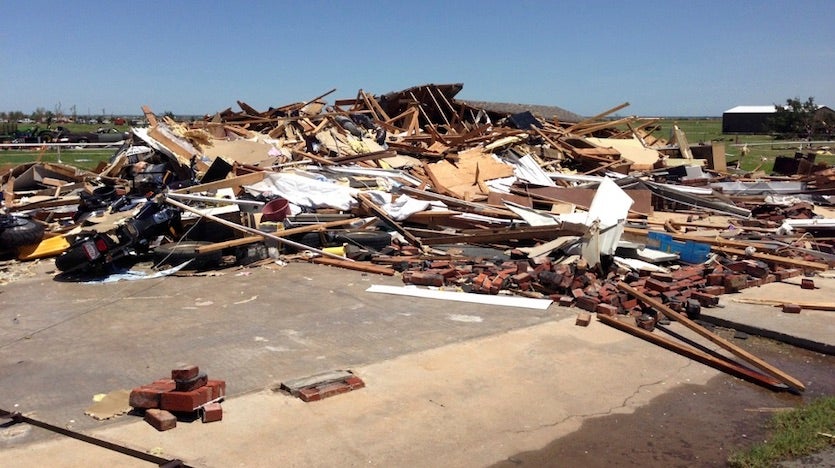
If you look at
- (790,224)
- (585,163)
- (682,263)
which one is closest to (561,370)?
(682,263)

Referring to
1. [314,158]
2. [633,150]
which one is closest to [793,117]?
[633,150]

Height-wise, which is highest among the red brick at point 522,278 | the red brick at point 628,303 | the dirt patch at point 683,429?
the red brick at point 522,278

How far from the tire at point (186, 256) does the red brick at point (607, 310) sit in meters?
4.88

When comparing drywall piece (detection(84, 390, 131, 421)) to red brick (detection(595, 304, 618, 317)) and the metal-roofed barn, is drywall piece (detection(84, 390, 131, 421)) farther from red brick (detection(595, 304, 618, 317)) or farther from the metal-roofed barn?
the metal-roofed barn

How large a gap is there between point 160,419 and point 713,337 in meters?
4.35

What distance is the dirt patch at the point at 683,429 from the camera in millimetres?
3893

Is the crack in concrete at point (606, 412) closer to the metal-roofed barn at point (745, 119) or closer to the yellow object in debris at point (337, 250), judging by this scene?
the yellow object in debris at point (337, 250)

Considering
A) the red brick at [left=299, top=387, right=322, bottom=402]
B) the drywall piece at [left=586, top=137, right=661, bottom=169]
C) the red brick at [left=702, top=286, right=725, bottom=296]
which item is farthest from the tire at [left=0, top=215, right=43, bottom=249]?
the drywall piece at [left=586, top=137, right=661, bottom=169]

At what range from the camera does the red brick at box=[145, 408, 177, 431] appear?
13.3 ft

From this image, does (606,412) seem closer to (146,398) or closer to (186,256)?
(146,398)

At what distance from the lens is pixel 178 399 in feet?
13.7


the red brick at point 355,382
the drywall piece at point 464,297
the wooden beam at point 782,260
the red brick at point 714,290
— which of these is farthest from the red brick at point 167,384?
the wooden beam at point 782,260

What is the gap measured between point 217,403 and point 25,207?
897cm

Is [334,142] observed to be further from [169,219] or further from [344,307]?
[344,307]
